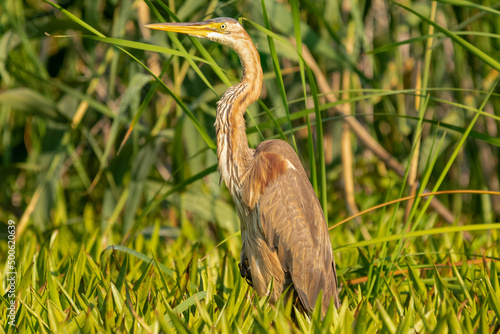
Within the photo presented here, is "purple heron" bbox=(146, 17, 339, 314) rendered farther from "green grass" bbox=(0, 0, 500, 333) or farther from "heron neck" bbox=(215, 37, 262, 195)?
"green grass" bbox=(0, 0, 500, 333)

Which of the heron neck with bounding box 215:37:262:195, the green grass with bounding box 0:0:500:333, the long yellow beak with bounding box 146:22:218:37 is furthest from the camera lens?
the heron neck with bounding box 215:37:262:195

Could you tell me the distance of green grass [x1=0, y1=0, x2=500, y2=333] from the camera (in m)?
1.96

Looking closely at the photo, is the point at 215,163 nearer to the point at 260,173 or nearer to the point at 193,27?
the point at 260,173

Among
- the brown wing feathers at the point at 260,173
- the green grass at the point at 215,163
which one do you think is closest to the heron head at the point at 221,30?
the green grass at the point at 215,163

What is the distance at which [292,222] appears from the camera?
228cm

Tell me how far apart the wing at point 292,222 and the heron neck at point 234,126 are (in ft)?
0.32

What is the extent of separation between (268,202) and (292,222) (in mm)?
132

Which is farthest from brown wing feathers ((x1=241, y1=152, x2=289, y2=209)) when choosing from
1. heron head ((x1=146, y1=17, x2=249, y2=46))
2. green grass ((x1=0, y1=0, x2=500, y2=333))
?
heron head ((x1=146, y1=17, x2=249, y2=46))

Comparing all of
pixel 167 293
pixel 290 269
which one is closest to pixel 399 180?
pixel 290 269

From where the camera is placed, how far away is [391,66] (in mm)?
4434

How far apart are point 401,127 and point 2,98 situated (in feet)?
8.91

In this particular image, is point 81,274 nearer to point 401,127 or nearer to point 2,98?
point 2,98

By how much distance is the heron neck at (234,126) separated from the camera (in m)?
2.35

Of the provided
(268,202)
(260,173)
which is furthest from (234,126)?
(268,202)
